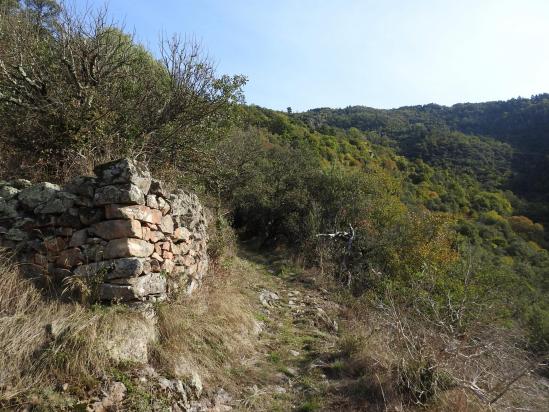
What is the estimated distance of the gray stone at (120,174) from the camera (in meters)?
4.18

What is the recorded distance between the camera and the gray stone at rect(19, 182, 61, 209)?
4.27 meters

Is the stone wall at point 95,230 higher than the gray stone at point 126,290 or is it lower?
higher

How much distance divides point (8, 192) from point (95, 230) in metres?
1.19

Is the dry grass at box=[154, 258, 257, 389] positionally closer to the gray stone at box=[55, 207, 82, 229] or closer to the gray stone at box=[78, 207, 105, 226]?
the gray stone at box=[78, 207, 105, 226]

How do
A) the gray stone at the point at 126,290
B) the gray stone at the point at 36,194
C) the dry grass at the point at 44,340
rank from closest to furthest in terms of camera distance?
the dry grass at the point at 44,340
the gray stone at the point at 126,290
the gray stone at the point at 36,194

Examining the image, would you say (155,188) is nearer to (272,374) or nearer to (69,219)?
(69,219)

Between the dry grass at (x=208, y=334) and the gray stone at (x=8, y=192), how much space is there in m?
2.12

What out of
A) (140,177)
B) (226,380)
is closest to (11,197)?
(140,177)

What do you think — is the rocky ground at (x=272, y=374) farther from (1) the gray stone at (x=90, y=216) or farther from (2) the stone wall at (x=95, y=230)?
(1) the gray stone at (x=90, y=216)

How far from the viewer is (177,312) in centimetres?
448

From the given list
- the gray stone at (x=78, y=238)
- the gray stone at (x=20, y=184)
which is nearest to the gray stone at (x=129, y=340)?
the gray stone at (x=78, y=238)

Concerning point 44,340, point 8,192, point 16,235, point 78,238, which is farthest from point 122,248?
point 8,192

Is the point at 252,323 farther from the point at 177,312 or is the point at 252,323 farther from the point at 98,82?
the point at 98,82

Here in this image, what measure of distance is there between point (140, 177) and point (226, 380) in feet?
8.19
